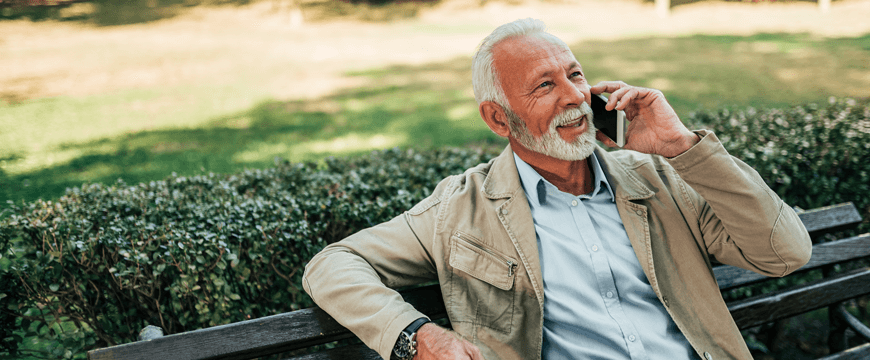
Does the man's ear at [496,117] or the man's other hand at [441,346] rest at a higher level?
the man's ear at [496,117]

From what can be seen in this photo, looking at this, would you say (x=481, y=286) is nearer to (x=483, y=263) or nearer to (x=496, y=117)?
(x=483, y=263)

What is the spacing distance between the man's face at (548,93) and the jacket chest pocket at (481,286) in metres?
0.54

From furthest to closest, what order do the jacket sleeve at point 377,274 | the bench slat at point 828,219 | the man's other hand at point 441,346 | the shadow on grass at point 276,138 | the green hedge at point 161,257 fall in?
the shadow on grass at point 276,138, the bench slat at point 828,219, the green hedge at point 161,257, the jacket sleeve at point 377,274, the man's other hand at point 441,346

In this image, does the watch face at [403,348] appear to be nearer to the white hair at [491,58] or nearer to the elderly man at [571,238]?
the elderly man at [571,238]

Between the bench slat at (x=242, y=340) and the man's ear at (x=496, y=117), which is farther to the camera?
the man's ear at (x=496, y=117)

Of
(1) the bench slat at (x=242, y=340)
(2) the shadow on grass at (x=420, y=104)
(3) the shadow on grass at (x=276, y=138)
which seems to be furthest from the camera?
(2) the shadow on grass at (x=420, y=104)

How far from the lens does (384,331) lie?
A: 190 centimetres

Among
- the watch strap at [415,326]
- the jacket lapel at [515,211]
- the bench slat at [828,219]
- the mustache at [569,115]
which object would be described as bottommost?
the bench slat at [828,219]

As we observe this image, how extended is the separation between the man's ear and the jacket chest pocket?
0.59 meters

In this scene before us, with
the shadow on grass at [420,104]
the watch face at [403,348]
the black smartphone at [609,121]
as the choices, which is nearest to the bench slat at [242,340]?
the watch face at [403,348]

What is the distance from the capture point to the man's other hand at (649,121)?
2.12 meters

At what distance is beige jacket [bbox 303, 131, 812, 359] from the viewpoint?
2.03 meters

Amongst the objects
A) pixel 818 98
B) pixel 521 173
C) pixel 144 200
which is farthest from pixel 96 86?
pixel 818 98

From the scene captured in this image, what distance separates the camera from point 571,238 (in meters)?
2.30
